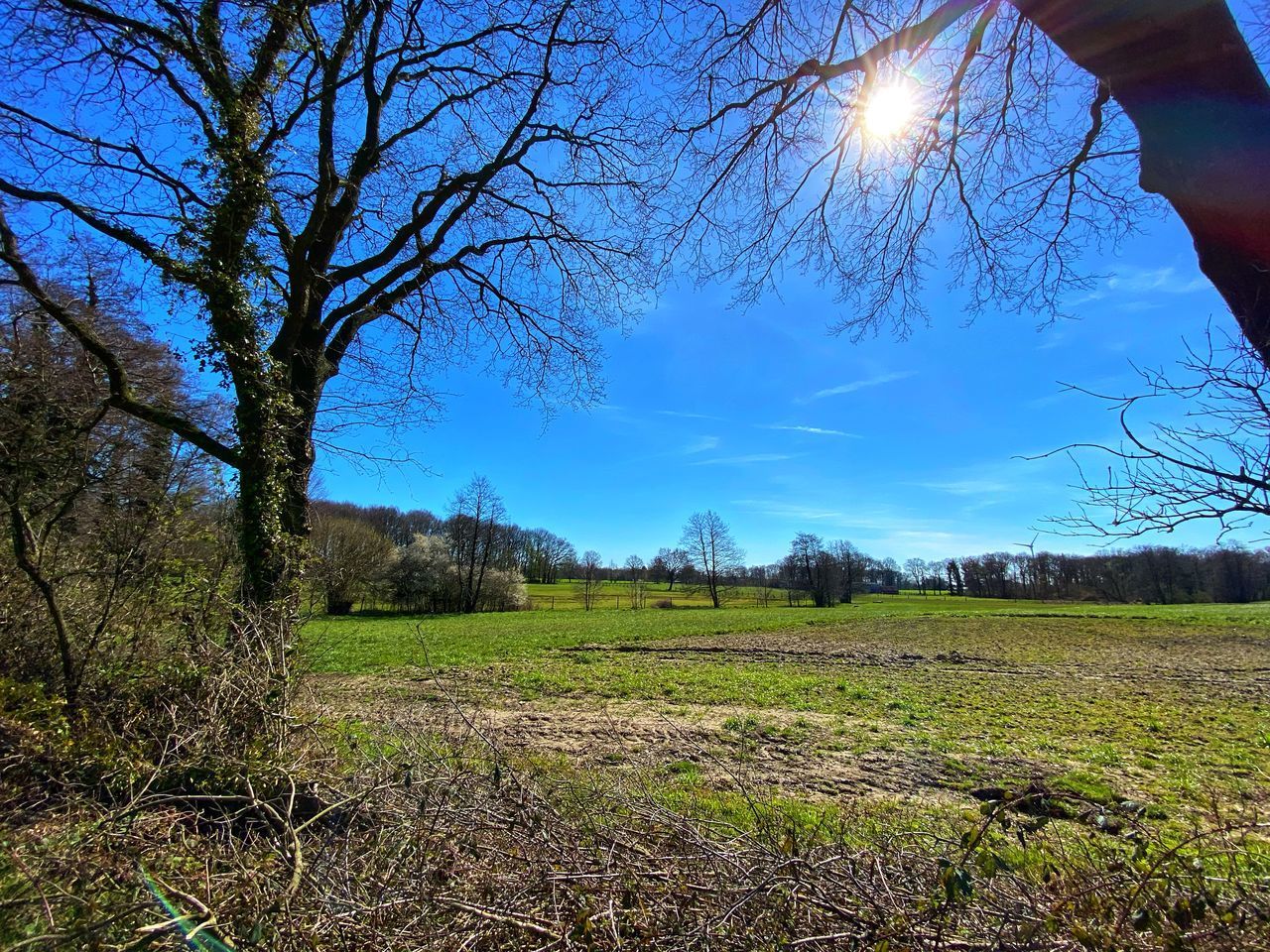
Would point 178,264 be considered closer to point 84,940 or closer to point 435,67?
point 435,67

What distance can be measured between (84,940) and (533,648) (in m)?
19.6

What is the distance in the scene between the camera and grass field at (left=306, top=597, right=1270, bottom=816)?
23.2ft

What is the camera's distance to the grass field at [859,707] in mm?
7074

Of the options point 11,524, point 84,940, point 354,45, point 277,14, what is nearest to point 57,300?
point 11,524

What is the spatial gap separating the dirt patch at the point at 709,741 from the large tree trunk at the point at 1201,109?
16.5ft

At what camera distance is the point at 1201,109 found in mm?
2115

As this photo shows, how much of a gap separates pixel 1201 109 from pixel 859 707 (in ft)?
40.0

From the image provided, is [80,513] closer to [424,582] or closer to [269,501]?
[269,501]

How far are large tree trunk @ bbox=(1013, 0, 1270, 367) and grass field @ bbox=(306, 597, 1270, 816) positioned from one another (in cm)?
372

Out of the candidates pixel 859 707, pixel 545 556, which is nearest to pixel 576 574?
pixel 545 556

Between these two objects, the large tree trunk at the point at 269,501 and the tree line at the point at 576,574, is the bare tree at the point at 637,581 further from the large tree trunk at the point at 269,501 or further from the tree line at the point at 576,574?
the large tree trunk at the point at 269,501

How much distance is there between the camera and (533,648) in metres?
20.9

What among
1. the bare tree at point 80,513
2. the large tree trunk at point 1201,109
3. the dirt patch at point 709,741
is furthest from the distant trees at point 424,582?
the large tree trunk at point 1201,109

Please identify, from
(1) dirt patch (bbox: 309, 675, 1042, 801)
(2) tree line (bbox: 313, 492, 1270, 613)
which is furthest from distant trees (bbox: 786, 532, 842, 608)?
(1) dirt patch (bbox: 309, 675, 1042, 801)
